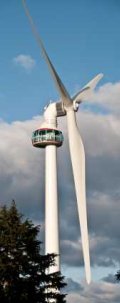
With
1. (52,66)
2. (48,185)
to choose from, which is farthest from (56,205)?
(52,66)

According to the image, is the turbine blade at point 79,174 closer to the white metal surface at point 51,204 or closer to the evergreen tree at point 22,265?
the white metal surface at point 51,204

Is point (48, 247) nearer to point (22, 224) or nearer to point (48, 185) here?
point (48, 185)

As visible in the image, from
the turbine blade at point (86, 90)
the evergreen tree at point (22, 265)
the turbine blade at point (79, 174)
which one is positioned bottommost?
the evergreen tree at point (22, 265)

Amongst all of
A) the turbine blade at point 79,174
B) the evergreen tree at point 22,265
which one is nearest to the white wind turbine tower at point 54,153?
the turbine blade at point 79,174

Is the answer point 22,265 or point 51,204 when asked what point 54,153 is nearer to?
point 51,204

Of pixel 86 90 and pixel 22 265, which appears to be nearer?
pixel 22 265

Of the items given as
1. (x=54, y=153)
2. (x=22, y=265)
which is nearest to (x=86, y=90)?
(x=54, y=153)

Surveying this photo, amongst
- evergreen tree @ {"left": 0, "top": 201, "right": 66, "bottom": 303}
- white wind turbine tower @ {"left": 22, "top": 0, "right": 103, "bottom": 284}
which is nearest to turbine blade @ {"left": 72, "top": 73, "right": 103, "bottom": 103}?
white wind turbine tower @ {"left": 22, "top": 0, "right": 103, "bottom": 284}
